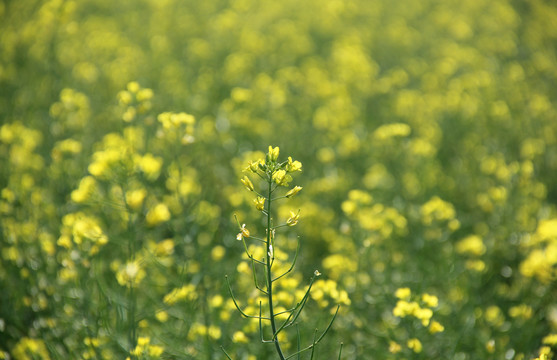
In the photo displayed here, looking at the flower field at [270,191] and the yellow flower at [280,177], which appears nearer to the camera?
the yellow flower at [280,177]

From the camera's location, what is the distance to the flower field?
7.39 ft

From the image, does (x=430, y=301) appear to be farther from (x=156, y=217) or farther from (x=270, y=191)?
(x=156, y=217)

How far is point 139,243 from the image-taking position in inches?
103

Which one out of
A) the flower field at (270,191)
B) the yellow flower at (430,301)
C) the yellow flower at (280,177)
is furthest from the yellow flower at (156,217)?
the yellow flower at (430,301)

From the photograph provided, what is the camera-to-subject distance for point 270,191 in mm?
1471

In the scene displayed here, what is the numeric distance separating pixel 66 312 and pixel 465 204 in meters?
3.46

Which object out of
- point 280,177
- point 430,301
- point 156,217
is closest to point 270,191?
point 280,177

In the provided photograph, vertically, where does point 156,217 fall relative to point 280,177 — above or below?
above

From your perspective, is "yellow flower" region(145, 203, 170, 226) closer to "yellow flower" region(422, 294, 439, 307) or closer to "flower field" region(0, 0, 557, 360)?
"flower field" region(0, 0, 557, 360)

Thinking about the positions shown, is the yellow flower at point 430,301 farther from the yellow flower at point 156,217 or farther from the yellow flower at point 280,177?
the yellow flower at point 156,217

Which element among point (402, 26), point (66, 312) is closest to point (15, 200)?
point (66, 312)

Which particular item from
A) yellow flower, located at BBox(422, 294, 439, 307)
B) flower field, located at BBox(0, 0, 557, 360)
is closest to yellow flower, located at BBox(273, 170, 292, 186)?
flower field, located at BBox(0, 0, 557, 360)

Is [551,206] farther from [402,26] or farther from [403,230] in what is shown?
[402,26]

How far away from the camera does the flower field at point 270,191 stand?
2254 mm
